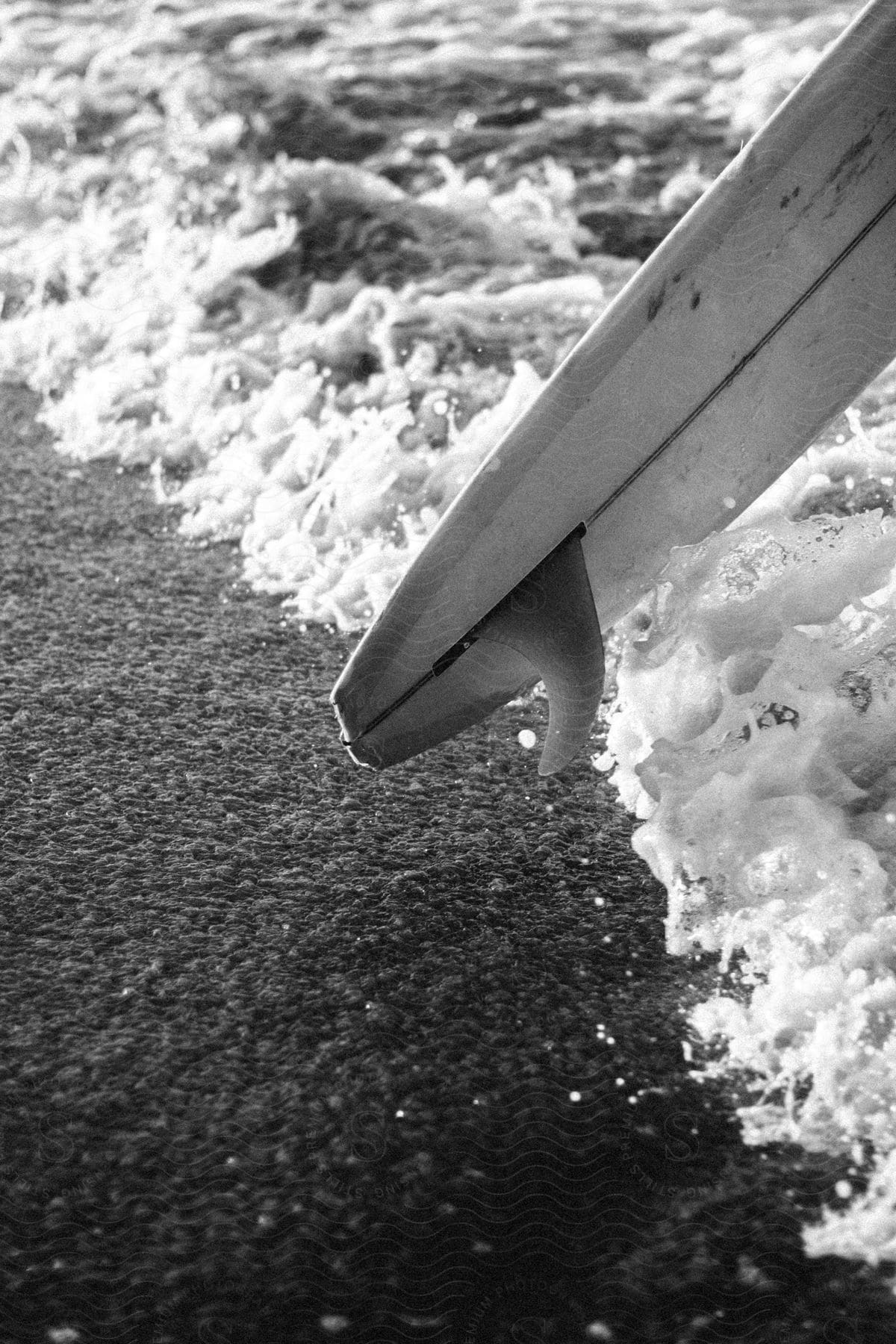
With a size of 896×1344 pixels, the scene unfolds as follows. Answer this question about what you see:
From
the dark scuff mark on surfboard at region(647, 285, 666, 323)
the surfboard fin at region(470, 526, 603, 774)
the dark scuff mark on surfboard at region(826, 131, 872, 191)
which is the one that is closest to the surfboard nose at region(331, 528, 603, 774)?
the surfboard fin at region(470, 526, 603, 774)

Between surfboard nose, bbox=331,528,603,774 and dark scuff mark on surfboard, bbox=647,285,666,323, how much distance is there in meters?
0.35

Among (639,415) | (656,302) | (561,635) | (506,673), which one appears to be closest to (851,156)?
(656,302)

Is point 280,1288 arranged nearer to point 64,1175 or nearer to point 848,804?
Answer: point 64,1175

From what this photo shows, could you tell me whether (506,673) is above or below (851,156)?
below

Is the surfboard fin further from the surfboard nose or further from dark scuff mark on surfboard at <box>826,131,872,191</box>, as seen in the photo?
dark scuff mark on surfboard at <box>826,131,872,191</box>

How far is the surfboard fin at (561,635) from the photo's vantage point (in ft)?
7.70

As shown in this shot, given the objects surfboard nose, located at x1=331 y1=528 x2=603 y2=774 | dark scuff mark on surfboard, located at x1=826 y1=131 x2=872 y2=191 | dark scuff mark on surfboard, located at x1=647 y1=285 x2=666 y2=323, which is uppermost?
dark scuff mark on surfboard, located at x1=826 y1=131 x2=872 y2=191

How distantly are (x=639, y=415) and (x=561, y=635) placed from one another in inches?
14.7

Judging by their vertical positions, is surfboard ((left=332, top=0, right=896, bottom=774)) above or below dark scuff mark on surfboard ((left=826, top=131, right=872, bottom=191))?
below

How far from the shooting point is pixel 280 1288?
5.32 feet

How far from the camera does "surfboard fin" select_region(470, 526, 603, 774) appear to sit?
7.70 feet

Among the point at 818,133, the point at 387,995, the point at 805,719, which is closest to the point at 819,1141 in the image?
the point at 387,995

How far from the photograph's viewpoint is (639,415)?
2.40m

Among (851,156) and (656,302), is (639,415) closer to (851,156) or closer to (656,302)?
(656,302)
